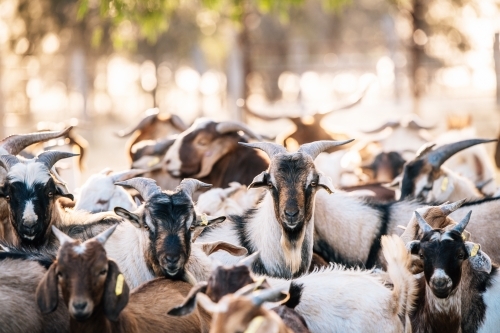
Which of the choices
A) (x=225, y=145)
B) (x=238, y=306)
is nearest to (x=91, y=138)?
(x=225, y=145)

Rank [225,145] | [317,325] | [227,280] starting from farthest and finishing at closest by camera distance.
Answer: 1. [225,145]
2. [317,325]
3. [227,280]

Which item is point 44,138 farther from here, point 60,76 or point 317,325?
point 60,76

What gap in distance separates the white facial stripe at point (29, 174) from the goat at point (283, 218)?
141 centimetres

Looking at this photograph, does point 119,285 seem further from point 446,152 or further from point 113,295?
point 446,152

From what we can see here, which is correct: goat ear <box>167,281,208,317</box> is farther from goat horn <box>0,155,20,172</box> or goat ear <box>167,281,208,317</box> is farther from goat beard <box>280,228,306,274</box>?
goat horn <box>0,155,20,172</box>

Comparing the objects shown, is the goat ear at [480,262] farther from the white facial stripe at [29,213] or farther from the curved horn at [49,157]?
the curved horn at [49,157]

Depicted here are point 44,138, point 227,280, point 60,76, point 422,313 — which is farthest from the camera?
point 60,76

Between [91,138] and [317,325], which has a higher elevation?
[317,325]

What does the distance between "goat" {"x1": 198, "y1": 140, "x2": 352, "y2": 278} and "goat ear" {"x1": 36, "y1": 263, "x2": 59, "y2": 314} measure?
6.57ft

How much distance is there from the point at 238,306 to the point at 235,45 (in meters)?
16.1

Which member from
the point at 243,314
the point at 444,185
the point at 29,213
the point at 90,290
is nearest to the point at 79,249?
the point at 90,290

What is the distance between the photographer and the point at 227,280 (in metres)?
5.22

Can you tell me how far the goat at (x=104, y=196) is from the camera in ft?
29.2

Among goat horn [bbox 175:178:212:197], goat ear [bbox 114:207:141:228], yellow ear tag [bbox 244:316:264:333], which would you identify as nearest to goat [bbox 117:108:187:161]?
goat horn [bbox 175:178:212:197]
